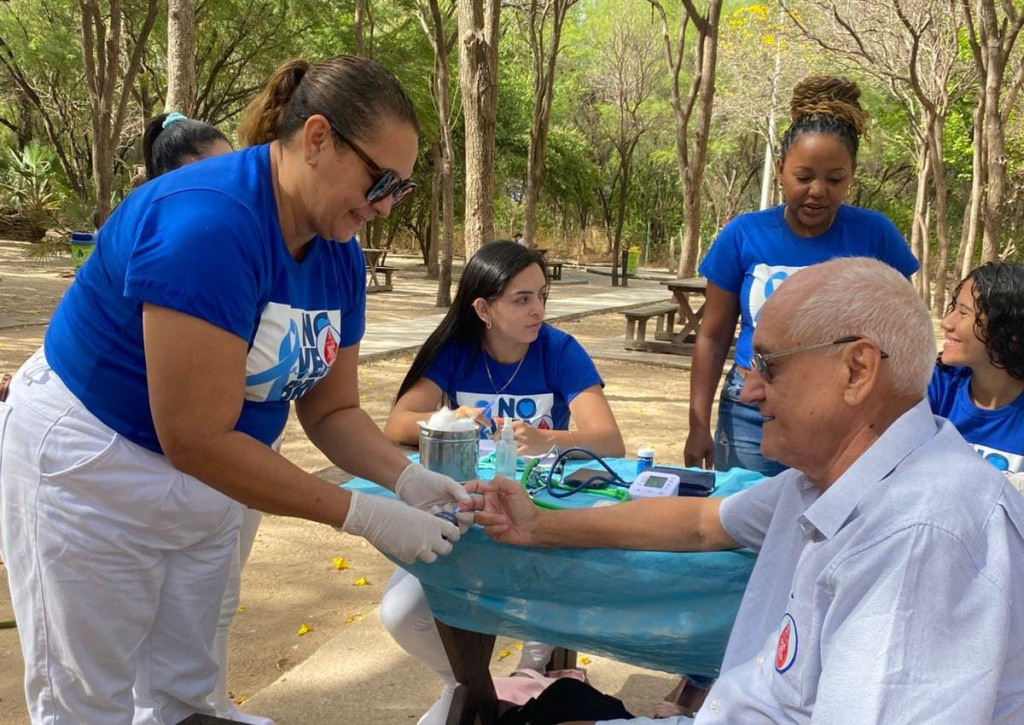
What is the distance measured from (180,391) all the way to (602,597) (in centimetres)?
106

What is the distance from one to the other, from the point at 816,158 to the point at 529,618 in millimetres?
1785

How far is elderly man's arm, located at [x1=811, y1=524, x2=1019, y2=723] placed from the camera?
1.23m

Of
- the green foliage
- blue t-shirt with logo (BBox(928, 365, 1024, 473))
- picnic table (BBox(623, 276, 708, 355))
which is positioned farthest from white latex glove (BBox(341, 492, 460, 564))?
the green foliage

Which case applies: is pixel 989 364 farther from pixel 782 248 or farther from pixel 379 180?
pixel 379 180

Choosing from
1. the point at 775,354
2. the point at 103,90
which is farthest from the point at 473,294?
the point at 103,90

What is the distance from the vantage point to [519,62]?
29969mm

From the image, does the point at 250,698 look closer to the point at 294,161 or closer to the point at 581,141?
the point at 294,161

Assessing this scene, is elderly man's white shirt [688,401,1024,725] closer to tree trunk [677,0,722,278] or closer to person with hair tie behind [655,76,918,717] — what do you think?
person with hair tie behind [655,76,918,717]

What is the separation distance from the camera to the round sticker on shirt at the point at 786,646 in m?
1.52

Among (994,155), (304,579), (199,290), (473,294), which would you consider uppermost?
(994,155)

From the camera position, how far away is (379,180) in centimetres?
187

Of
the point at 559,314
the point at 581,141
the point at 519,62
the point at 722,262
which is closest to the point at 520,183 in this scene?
the point at 581,141

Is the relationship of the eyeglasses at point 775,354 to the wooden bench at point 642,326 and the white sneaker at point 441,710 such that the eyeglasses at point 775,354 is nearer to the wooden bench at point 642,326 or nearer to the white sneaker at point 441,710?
the white sneaker at point 441,710

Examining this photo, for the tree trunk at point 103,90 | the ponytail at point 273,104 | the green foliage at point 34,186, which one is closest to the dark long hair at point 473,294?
the ponytail at point 273,104
